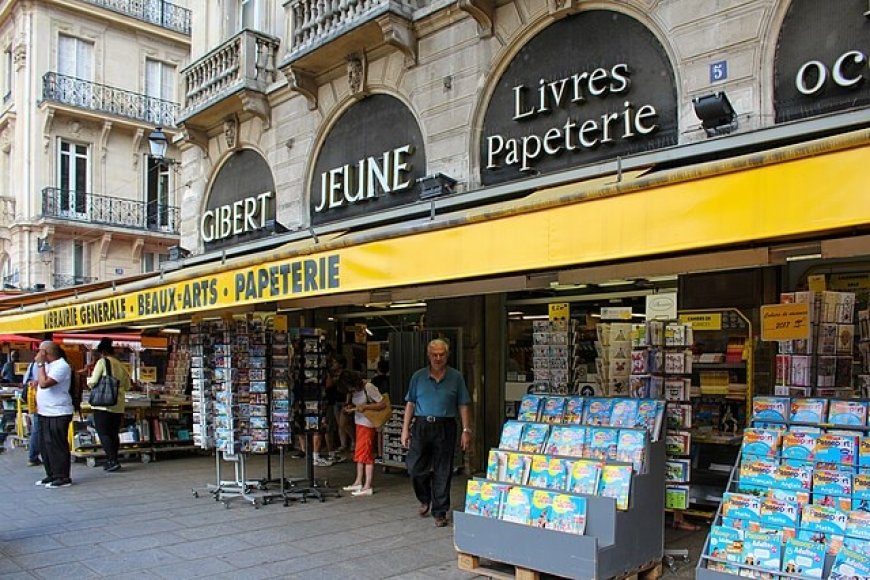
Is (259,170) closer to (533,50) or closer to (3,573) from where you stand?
(533,50)

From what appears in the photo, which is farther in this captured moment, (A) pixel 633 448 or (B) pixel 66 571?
(B) pixel 66 571

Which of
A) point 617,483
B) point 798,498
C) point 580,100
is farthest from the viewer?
point 580,100

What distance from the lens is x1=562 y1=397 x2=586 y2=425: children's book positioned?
580 centimetres

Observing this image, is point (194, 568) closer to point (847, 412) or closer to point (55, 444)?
point (55, 444)

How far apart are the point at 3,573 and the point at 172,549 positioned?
1.28 meters

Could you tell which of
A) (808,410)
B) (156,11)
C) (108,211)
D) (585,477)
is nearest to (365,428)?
(585,477)

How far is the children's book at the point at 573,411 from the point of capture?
5.80 m

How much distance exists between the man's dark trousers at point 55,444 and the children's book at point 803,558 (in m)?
8.27

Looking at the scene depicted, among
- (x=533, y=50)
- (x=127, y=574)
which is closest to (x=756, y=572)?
(x=127, y=574)

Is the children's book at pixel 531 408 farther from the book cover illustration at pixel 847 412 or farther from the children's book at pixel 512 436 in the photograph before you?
the book cover illustration at pixel 847 412

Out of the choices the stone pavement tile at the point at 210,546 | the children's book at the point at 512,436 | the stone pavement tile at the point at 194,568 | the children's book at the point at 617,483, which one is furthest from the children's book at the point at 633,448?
the stone pavement tile at the point at 210,546

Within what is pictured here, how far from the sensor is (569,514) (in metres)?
4.82

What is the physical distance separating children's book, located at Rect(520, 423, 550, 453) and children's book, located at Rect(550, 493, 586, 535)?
684 millimetres

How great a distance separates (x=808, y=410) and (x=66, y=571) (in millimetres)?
5665
